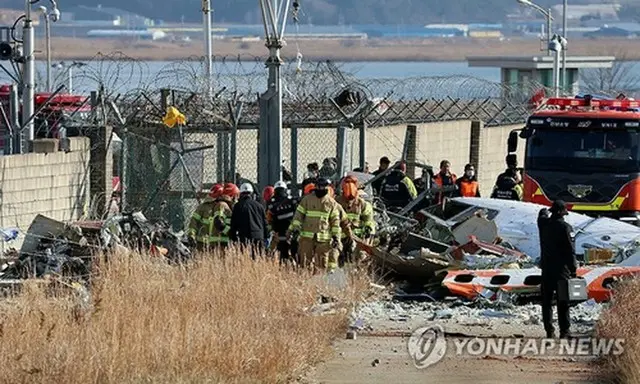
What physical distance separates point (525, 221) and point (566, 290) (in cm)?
608

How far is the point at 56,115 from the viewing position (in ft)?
109

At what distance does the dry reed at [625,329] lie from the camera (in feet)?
40.8

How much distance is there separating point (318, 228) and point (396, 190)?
19.2 feet

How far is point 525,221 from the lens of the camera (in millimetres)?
21625

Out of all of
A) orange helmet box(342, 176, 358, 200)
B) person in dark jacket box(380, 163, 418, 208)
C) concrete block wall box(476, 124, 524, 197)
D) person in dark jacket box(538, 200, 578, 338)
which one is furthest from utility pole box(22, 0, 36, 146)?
person in dark jacket box(538, 200, 578, 338)

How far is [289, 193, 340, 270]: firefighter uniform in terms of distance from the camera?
61.8 feet

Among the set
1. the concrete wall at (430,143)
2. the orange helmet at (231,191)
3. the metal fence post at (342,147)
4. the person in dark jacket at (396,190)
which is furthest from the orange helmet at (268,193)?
the concrete wall at (430,143)

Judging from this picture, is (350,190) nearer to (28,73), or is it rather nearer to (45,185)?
(45,185)

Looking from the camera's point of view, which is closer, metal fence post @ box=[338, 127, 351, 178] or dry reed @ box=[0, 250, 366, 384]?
dry reed @ box=[0, 250, 366, 384]

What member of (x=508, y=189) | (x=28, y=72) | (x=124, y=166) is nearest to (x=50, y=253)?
(x=124, y=166)

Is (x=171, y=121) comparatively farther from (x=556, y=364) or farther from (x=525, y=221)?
(x=556, y=364)

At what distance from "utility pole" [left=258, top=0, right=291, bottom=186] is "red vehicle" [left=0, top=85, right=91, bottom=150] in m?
3.65

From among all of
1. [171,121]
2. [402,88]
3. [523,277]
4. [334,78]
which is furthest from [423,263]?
[402,88]

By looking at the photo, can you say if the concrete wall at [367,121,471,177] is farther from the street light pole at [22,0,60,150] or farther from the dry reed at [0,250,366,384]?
the dry reed at [0,250,366,384]
